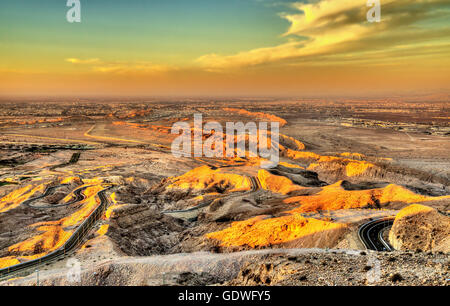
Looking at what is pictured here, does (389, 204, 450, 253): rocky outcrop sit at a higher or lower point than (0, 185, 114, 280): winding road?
higher

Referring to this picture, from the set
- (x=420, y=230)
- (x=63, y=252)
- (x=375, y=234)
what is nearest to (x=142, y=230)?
(x=63, y=252)

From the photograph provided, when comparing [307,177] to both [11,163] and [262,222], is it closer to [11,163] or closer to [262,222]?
[262,222]

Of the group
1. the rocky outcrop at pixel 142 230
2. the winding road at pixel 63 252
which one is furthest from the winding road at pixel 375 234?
the winding road at pixel 63 252

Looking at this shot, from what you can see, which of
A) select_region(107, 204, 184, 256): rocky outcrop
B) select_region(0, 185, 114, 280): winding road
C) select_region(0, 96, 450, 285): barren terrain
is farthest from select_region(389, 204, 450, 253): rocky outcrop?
select_region(0, 185, 114, 280): winding road

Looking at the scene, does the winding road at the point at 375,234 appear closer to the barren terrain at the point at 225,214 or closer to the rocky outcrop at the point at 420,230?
the barren terrain at the point at 225,214

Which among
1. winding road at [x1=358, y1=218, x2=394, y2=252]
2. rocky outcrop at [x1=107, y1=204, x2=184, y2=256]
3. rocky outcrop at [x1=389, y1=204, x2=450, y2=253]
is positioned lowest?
rocky outcrop at [x1=107, y1=204, x2=184, y2=256]

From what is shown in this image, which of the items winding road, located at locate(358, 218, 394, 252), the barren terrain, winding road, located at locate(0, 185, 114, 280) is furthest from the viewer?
winding road, located at locate(358, 218, 394, 252)

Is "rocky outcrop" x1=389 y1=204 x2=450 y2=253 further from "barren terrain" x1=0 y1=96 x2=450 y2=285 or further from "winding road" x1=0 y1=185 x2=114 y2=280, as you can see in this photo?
"winding road" x1=0 y1=185 x2=114 y2=280

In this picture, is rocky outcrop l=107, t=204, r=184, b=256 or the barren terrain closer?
the barren terrain

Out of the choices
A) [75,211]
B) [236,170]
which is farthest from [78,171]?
[236,170]
